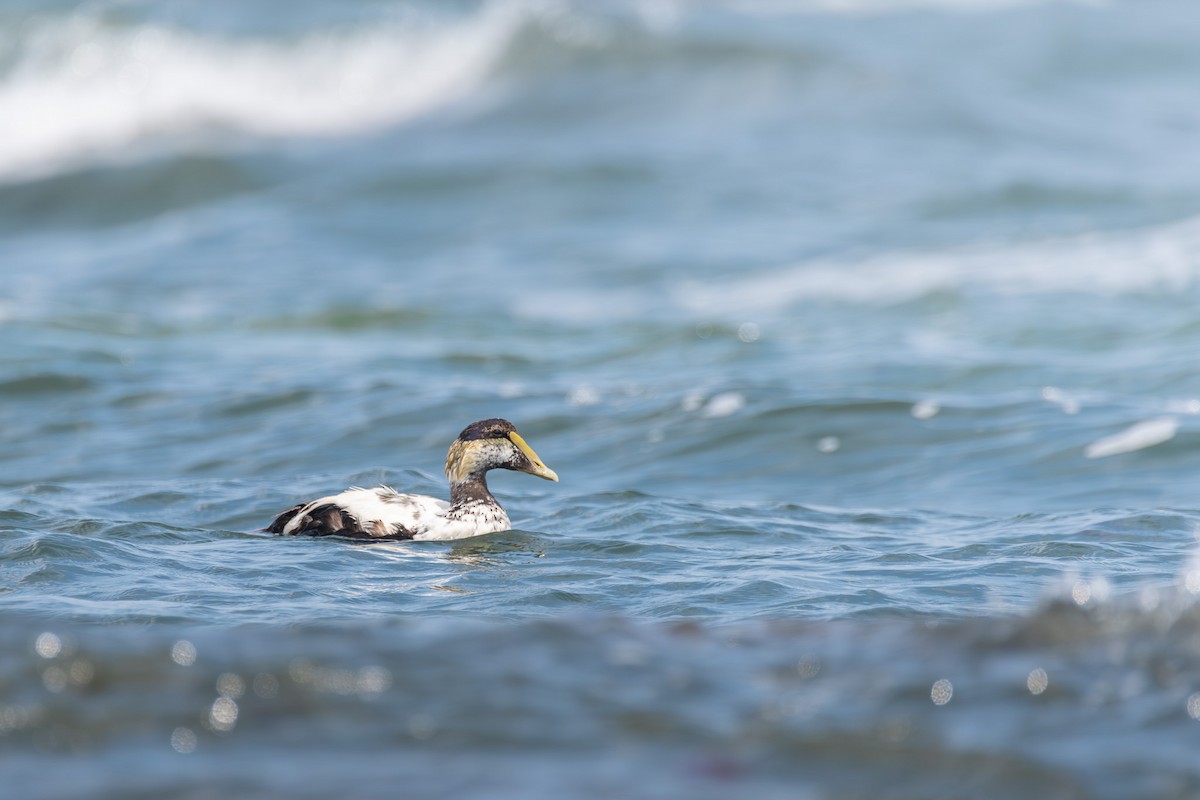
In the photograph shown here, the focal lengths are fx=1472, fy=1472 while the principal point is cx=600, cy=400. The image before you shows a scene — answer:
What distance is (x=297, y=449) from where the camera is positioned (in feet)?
31.0

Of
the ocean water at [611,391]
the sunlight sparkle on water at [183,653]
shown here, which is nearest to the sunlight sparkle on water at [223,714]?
the ocean water at [611,391]

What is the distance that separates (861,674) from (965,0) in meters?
24.1

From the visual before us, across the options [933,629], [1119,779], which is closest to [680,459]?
[933,629]

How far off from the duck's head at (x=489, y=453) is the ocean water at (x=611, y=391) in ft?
1.30

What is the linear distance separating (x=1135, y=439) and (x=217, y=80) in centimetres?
1908

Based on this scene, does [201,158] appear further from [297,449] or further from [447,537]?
[447,537]

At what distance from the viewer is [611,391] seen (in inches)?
425

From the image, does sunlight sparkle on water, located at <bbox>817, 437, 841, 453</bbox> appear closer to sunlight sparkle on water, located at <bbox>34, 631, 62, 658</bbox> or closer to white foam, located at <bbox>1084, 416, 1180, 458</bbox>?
white foam, located at <bbox>1084, 416, 1180, 458</bbox>

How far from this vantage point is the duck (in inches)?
280

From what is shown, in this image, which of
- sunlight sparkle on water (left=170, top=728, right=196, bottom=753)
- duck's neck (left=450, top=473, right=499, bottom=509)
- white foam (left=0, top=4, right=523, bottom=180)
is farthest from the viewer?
white foam (left=0, top=4, right=523, bottom=180)

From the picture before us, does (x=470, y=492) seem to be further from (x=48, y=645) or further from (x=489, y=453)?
(x=48, y=645)

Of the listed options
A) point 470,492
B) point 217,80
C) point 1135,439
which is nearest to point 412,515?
point 470,492

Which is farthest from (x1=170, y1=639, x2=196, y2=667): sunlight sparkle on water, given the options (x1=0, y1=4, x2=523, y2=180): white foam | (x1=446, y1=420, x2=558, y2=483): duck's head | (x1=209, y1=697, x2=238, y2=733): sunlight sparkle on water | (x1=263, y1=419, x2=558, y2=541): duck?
(x1=0, y1=4, x2=523, y2=180): white foam

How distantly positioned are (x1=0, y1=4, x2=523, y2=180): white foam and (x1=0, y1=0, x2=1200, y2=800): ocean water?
0.09 meters
